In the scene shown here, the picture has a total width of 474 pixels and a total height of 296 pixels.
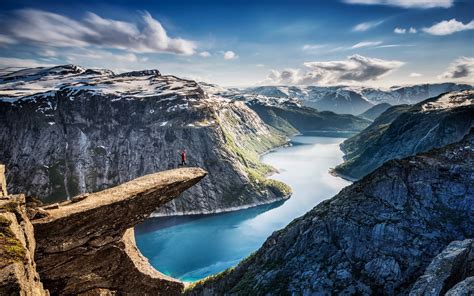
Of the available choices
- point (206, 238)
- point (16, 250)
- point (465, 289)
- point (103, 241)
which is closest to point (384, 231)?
point (465, 289)

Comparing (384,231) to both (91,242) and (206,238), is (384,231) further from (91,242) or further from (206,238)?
(206,238)

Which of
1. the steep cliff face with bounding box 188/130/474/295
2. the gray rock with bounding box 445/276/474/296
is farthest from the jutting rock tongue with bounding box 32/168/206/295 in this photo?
the steep cliff face with bounding box 188/130/474/295

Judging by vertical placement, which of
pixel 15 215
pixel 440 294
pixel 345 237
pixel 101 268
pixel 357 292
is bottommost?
pixel 357 292

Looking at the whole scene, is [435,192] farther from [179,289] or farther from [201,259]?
[201,259]

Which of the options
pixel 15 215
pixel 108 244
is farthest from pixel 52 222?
pixel 108 244

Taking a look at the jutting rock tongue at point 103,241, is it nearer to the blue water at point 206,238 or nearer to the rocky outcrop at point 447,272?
the rocky outcrop at point 447,272

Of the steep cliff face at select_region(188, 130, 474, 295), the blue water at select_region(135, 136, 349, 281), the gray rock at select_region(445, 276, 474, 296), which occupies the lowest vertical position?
the blue water at select_region(135, 136, 349, 281)

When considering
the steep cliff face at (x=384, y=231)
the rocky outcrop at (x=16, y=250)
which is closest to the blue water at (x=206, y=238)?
the steep cliff face at (x=384, y=231)

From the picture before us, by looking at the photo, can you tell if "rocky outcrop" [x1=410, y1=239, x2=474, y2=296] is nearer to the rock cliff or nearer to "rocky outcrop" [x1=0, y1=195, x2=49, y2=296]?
the rock cliff
